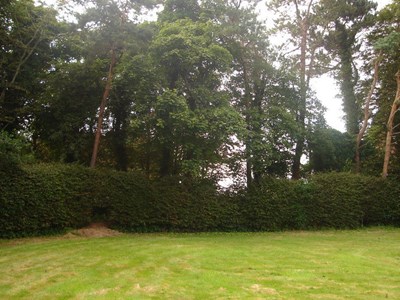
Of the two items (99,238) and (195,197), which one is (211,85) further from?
(99,238)

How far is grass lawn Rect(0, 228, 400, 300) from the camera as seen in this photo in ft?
20.4

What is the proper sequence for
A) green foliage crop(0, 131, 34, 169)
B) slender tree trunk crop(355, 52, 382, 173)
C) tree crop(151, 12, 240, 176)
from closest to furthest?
green foliage crop(0, 131, 34, 169) < tree crop(151, 12, 240, 176) < slender tree trunk crop(355, 52, 382, 173)

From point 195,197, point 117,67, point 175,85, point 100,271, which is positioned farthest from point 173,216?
point 100,271

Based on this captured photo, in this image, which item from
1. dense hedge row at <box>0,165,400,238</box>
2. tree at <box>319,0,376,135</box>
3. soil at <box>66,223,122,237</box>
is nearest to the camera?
dense hedge row at <box>0,165,400,238</box>

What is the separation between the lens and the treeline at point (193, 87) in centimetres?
1573

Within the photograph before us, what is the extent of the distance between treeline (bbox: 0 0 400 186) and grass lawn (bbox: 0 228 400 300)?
475cm

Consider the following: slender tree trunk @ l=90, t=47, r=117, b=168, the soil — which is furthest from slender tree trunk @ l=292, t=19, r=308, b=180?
the soil

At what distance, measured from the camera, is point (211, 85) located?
1873cm

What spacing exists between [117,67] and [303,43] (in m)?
12.8

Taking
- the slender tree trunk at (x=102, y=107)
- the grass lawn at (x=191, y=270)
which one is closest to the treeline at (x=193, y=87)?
the slender tree trunk at (x=102, y=107)

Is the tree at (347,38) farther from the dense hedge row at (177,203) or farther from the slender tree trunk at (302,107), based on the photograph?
the dense hedge row at (177,203)

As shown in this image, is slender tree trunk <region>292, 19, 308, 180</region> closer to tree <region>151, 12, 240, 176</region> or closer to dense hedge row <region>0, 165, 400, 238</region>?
dense hedge row <region>0, 165, 400, 238</region>

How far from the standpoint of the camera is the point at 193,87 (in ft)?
56.7

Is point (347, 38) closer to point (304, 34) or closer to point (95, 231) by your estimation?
point (304, 34)
